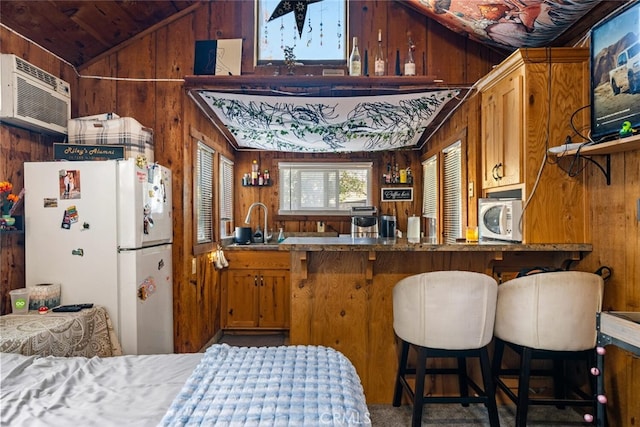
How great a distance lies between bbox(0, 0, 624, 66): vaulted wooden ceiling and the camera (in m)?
2.33

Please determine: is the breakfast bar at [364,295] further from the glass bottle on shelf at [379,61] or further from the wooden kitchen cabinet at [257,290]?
the wooden kitchen cabinet at [257,290]

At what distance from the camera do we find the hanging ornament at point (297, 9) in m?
3.20

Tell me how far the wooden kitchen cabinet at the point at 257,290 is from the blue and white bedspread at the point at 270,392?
2.66 metres

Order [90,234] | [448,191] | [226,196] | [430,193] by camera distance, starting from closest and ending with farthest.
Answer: [90,234]
[448,191]
[430,193]
[226,196]

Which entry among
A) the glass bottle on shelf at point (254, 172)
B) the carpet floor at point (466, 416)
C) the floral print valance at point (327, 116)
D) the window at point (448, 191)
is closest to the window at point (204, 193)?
the floral print valance at point (327, 116)

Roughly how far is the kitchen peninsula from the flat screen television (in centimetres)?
95

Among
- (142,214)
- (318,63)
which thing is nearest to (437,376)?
(142,214)

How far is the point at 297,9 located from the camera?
126 inches

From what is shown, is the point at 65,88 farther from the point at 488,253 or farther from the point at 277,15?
the point at 488,253

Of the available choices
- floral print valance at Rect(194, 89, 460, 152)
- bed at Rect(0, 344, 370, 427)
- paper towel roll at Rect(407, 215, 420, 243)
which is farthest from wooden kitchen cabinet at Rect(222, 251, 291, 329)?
bed at Rect(0, 344, 370, 427)

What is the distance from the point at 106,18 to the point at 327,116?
1.90 meters

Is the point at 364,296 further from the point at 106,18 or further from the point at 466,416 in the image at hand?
the point at 106,18

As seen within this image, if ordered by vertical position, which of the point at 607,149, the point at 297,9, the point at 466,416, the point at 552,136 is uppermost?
the point at 297,9

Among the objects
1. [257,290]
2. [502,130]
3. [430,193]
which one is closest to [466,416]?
[502,130]
